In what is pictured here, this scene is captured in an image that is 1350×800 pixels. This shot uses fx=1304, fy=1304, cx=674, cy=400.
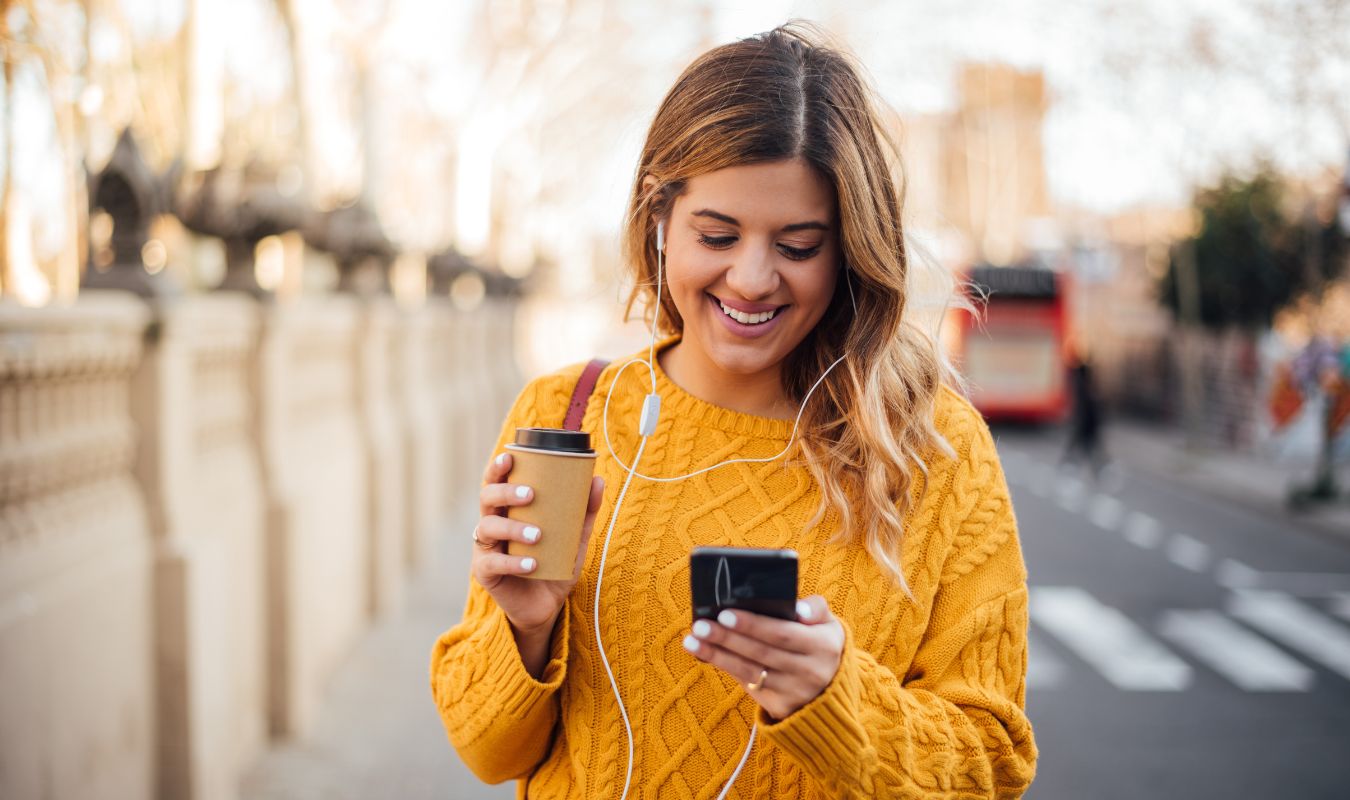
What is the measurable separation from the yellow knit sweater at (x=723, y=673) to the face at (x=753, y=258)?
206 mm

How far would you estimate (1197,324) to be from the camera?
27.1 metres

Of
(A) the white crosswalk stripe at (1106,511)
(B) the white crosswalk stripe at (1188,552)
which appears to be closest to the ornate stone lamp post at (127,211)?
(B) the white crosswalk stripe at (1188,552)

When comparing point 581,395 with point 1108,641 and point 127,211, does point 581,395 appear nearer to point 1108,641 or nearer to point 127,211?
point 127,211

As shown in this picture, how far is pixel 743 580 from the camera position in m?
1.76

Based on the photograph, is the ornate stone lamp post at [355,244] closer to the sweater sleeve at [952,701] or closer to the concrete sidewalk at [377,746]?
the concrete sidewalk at [377,746]

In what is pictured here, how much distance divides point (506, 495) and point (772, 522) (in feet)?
1.66

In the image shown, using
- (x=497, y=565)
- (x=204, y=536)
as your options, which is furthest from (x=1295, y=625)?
(x=497, y=565)

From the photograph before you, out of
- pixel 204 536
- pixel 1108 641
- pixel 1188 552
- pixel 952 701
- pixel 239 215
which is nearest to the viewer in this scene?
pixel 952 701

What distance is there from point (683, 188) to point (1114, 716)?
663 cm

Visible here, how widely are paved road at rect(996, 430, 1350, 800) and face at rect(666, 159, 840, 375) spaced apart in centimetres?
493

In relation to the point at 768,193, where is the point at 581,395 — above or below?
below

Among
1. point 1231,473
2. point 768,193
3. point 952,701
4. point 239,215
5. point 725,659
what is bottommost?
point 1231,473

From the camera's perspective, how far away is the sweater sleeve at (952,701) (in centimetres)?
192

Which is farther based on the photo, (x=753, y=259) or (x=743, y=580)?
(x=753, y=259)
